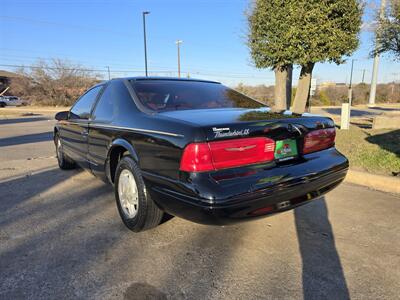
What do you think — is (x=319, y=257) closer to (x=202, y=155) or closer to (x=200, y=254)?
(x=200, y=254)

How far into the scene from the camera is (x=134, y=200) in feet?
9.76

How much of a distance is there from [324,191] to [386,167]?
2751 mm

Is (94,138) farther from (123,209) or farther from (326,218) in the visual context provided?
(326,218)

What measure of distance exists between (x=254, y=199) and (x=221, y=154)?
40 centimetres

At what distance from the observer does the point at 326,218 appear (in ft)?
11.0

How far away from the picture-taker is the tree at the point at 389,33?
7770 millimetres

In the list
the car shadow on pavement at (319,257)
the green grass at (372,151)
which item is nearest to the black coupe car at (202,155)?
the car shadow on pavement at (319,257)

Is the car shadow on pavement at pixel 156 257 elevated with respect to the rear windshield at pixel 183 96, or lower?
lower

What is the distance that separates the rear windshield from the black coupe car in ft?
0.04

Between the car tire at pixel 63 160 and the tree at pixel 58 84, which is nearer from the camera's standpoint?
the car tire at pixel 63 160

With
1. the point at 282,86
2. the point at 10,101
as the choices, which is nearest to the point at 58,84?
the point at 10,101

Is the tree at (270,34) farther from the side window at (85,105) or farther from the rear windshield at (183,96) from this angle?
the side window at (85,105)

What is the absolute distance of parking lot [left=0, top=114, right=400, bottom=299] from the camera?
214 centimetres

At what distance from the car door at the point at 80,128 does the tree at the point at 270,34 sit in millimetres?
5181
